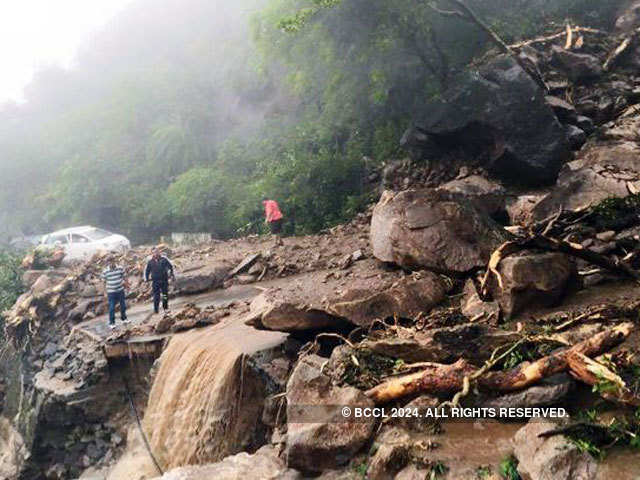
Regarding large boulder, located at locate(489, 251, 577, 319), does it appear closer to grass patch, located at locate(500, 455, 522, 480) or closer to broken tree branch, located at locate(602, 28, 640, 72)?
grass patch, located at locate(500, 455, 522, 480)

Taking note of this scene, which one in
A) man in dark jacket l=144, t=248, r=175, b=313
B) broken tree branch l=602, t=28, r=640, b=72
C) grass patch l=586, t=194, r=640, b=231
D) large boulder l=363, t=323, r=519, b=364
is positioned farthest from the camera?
broken tree branch l=602, t=28, r=640, b=72

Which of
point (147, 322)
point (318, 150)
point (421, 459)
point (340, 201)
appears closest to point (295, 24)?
point (340, 201)

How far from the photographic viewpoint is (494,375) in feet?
16.7

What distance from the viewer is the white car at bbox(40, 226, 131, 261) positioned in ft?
63.2

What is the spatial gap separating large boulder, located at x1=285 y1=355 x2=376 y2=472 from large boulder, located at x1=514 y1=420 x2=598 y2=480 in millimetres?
1559

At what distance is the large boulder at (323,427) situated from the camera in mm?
4949

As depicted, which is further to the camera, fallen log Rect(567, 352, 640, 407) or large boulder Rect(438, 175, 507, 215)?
large boulder Rect(438, 175, 507, 215)


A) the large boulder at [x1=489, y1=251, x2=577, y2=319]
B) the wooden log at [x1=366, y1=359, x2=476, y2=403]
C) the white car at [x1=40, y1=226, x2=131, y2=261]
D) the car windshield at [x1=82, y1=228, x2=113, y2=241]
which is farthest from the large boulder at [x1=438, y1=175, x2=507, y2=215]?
the car windshield at [x1=82, y1=228, x2=113, y2=241]

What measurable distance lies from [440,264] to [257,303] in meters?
3.05

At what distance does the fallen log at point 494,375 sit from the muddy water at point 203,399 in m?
2.56

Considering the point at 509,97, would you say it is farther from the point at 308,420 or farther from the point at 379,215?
the point at 308,420

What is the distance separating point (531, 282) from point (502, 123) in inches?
282

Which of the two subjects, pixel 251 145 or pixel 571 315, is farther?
A: pixel 251 145

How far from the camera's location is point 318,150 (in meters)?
20.2
